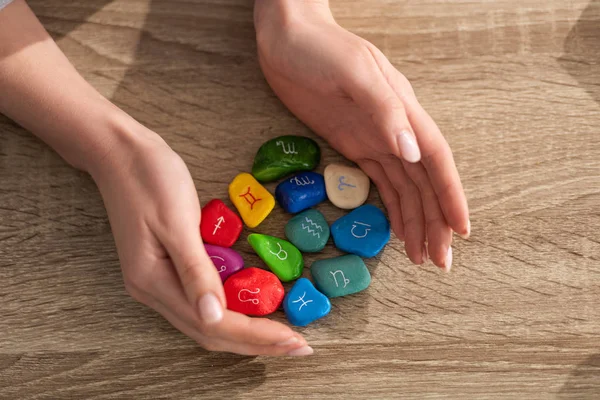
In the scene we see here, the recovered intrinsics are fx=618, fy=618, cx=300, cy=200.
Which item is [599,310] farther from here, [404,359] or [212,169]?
[212,169]

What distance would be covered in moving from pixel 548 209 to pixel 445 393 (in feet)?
0.95

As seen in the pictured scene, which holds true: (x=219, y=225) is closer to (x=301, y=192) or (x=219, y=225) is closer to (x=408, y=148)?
(x=301, y=192)

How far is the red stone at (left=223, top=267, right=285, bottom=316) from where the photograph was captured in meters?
0.78

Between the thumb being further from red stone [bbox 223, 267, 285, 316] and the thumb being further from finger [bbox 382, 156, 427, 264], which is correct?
finger [bbox 382, 156, 427, 264]

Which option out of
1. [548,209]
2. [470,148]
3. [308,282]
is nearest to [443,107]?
[470,148]

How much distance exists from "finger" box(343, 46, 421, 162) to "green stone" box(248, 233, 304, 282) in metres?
0.19

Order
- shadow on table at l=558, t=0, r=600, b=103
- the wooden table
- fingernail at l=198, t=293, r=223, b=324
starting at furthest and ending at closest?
1. shadow on table at l=558, t=0, r=600, b=103
2. the wooden table
3. fingernail at l=198, t=293, r=223, b=324

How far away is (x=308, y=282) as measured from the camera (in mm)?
799

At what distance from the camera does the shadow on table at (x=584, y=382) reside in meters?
0.79

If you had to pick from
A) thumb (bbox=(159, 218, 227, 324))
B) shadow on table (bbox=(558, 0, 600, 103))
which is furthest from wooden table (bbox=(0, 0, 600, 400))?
thumb (bbox=(159, 218, 227, 324))

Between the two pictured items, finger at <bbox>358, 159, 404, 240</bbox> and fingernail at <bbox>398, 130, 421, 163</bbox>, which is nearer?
fingernail at <bbox>398, 130, 421, 163</bbox>

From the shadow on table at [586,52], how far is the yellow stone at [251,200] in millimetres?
489

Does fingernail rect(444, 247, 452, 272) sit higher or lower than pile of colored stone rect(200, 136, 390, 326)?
lower

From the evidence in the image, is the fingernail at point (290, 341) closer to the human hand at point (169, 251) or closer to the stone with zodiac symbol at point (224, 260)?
the human hand at point (169, 251)
